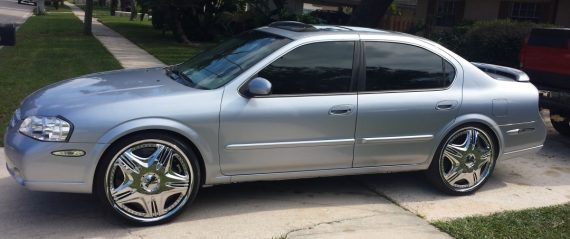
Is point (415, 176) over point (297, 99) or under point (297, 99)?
under

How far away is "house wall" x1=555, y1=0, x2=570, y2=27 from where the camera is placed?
50.8 feet

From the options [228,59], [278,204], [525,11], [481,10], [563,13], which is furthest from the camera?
[481,10]

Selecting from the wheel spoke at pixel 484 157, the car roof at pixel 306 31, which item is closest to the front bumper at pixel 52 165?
the car roof at pixel 306 31

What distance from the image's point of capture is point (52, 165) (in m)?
3.96

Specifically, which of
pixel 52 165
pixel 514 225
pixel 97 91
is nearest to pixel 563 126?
pixel 514 225

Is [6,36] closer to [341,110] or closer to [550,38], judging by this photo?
[341,110]

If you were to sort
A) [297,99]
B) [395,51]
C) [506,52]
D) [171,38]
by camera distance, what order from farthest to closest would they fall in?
[171,38]
[506,52]
[395,51]
[297,99]

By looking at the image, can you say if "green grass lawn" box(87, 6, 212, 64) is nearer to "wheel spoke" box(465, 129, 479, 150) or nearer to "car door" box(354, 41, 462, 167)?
"car door" box(354, 41, 462, 167)

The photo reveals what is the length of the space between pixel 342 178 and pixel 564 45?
3106 millimetres

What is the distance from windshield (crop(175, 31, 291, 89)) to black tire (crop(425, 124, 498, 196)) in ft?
5.45

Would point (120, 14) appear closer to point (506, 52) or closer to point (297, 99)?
point (506, 52)

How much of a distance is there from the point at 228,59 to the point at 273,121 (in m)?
0.81

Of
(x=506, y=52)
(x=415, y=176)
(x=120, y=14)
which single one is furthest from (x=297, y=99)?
(x=120, y=14)

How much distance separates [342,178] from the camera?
562cm
